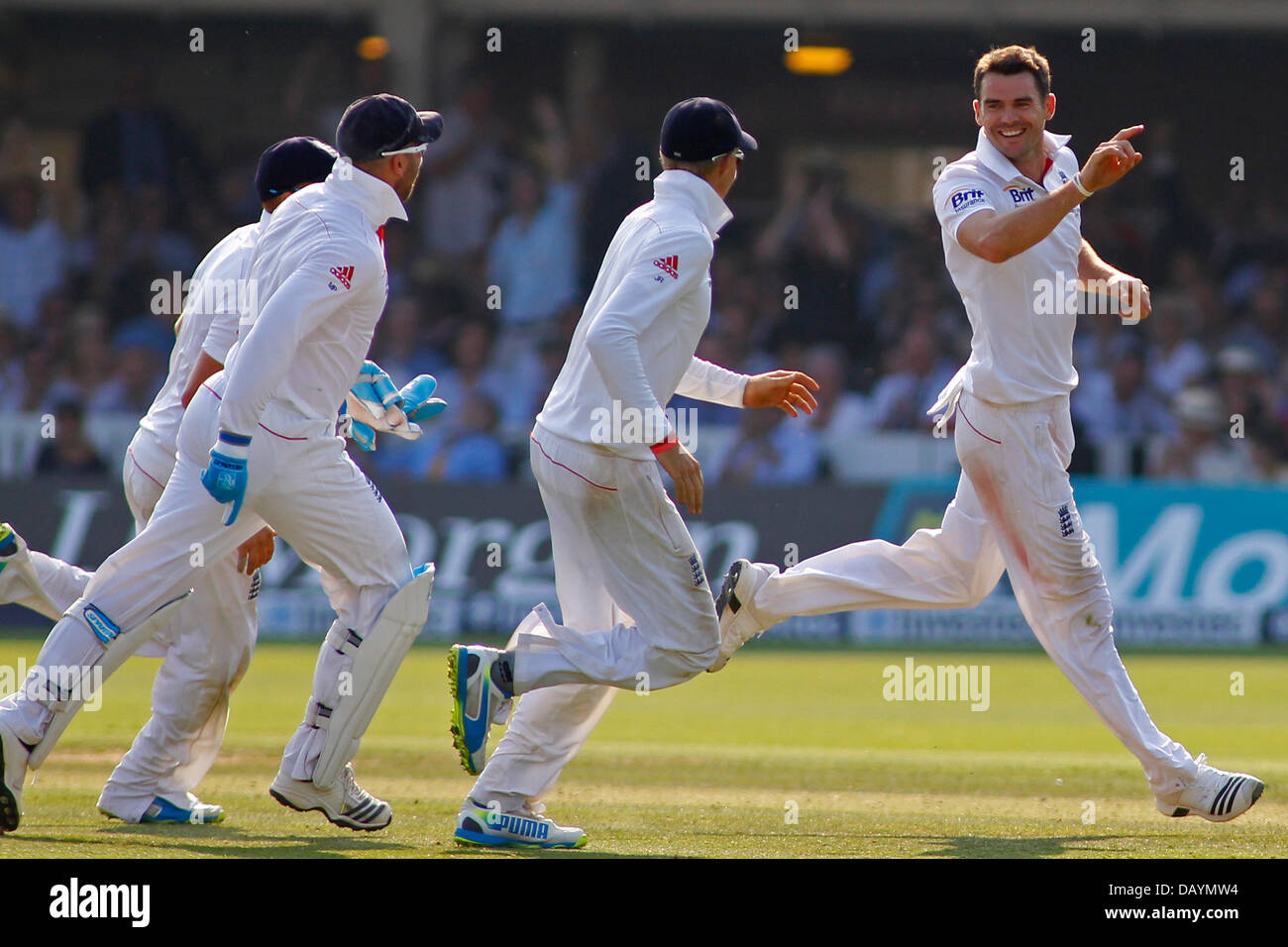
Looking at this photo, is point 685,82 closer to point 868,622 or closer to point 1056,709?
point 868,622

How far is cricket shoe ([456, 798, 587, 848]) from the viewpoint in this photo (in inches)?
227

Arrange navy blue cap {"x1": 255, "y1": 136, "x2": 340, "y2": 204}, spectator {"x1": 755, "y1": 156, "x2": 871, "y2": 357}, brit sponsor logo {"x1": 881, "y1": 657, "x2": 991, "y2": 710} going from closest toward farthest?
navy blue cap {"x1": 255, "y1": 136, "x2": 340, "y2": 204}
brit sponsor logo {"x1": 881, "y1": 657, "x2": 991, "y2": 710}
spectator {"x1": 755, "y1": 156, "x2": 871, "y2": 357}

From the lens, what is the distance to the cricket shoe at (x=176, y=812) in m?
6.38

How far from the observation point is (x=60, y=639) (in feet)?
19.0

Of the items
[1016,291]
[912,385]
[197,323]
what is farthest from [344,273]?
[912,385]

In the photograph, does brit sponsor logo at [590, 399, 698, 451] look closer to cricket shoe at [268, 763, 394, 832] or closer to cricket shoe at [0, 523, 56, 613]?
cricket shoe at [268, 763, 394, 832]

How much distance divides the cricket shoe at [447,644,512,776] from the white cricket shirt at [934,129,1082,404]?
215 centimetres

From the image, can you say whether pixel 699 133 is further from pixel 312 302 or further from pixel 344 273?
pixel 312 302

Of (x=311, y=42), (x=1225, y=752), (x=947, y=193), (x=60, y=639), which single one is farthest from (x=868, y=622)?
(x=311, y=42)

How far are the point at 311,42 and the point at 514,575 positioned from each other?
969 cm

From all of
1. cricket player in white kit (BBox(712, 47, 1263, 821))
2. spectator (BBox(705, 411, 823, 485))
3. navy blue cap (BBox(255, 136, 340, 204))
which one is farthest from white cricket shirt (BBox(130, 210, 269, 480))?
spectator (BBox(705, 411, 823, 485))

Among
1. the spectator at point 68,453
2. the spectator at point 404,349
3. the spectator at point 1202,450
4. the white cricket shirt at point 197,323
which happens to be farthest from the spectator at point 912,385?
the white cricket shirt at point 197,323

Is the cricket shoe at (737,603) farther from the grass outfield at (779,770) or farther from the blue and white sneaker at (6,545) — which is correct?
the blue and white sneaker at (6,545)

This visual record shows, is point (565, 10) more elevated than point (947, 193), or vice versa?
point (565, 10)
